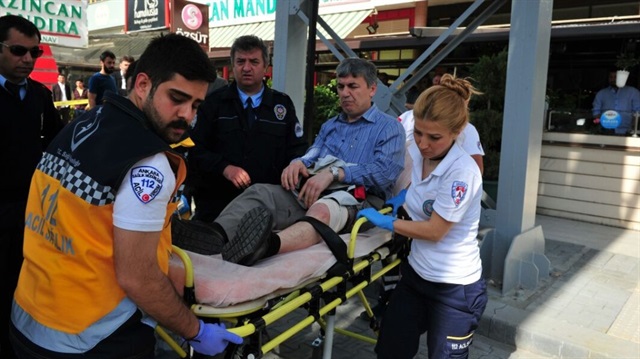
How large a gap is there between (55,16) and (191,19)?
11.2 feet

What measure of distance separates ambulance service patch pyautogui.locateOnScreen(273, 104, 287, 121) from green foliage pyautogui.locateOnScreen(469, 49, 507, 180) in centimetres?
396

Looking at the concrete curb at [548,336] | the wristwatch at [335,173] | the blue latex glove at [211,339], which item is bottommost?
the concrete curb at [548,336]

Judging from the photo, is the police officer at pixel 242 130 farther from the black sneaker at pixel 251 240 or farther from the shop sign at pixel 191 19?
the shop sign at pixel 191 19

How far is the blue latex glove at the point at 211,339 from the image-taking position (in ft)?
5.59

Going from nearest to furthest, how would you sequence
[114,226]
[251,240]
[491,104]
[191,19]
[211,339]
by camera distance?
[114,226]
[211,339]
[251,240]
[491,104]
[191,19]

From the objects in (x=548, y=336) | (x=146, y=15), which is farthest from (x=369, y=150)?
(x=146, y=15)

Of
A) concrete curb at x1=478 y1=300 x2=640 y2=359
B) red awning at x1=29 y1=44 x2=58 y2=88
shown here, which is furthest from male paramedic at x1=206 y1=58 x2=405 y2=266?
red awning at x1=29 y1=44 x2=58 y2=88

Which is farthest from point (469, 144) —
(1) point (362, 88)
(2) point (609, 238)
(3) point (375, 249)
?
(2) point (609, 238)

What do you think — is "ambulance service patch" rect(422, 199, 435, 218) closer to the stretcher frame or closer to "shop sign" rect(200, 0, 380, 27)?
the stretcher frame

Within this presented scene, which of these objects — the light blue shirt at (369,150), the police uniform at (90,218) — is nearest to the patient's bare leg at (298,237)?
the light blue shirt at (369,150)

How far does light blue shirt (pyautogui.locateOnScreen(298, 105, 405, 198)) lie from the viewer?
3.10m

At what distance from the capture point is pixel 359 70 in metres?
3.22

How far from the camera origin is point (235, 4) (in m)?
15.7

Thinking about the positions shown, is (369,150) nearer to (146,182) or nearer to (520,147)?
(520,147)
